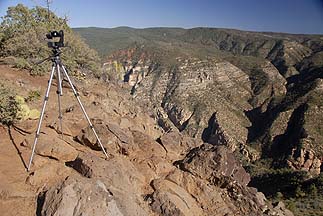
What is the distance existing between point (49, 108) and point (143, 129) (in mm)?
3228

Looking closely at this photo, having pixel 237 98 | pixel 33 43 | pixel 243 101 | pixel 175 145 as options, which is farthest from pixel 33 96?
pixel 237 98

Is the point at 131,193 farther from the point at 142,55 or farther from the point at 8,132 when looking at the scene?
the point at 142,55

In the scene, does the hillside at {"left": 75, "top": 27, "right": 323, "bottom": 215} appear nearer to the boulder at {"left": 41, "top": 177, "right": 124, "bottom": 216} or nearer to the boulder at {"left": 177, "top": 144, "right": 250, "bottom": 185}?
the boulder at {"left": 177, "top": 144, "right": 250, "bottom": 185}

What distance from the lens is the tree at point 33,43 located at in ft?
42.4

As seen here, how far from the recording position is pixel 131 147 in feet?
26.2

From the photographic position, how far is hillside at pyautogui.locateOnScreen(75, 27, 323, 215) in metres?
65.3

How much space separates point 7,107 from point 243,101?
9612cm

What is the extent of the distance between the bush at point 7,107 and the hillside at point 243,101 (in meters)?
29.4

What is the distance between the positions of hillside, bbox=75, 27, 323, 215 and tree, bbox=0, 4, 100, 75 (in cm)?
2503

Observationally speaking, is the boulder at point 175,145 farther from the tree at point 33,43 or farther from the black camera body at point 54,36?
the tree at point 33,43

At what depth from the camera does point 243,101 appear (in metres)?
100

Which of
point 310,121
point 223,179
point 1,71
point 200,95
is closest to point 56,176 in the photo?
point 223,179

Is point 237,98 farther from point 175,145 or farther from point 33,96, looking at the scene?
point 33,96

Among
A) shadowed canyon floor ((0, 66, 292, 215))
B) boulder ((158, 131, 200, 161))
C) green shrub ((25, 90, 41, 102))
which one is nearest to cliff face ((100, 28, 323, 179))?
boulder ((158, 131, 200, 161))
